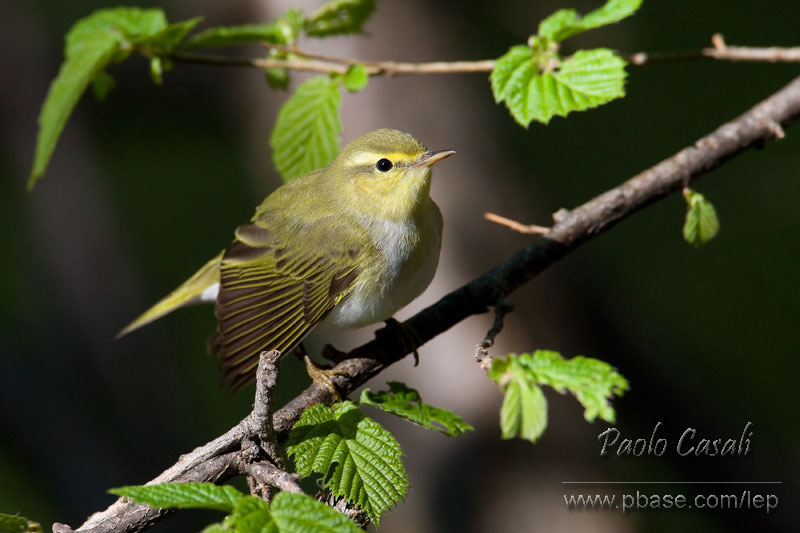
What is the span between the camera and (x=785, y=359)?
6.05 m

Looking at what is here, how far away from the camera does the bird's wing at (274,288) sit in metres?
2.92

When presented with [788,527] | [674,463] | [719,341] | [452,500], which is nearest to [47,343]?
[452,500]

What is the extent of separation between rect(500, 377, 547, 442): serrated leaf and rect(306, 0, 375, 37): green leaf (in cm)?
171

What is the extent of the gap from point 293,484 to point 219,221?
8064 millimetres

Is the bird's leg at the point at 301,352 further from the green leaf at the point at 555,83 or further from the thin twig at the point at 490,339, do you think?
the green leaf at the point at 555,83

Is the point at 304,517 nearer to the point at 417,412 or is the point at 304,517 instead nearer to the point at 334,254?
the point at 417,412

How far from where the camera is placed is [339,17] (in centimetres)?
283

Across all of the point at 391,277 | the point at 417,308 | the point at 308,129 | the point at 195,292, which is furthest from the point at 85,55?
the point at 417,308

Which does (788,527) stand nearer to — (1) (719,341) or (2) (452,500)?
(2) (452,500)

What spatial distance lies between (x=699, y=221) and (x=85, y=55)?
204cm

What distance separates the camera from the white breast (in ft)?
9.76

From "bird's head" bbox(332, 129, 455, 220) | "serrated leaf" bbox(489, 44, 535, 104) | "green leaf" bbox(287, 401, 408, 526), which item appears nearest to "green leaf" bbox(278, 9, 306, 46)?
"bird's head" bbox(332, 129, 455, 220)

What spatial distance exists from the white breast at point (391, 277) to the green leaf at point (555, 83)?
872 millimetres

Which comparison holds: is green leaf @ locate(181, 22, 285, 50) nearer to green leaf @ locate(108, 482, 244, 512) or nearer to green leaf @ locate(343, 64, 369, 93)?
green leaf @ locate(343, 64, 369, 93)
